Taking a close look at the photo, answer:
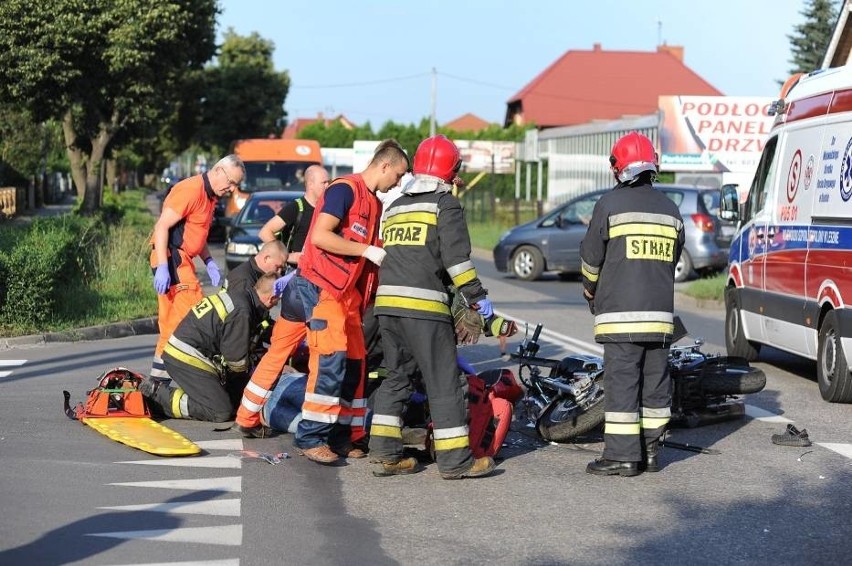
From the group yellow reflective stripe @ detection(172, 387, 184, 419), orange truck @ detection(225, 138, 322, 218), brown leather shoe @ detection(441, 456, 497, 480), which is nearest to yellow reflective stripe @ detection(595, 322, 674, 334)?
brown leather shoe @ detection(441, 456, 497, 480)

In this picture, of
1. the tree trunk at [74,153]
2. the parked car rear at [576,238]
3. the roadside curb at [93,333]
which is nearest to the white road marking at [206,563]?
the roadside curb at [93,333]

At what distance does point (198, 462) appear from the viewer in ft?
24.9

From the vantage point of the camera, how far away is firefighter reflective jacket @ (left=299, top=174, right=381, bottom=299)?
25.1ft

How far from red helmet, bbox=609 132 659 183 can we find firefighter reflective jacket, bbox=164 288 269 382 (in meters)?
2.78

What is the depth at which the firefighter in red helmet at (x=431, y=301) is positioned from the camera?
7.11 metres

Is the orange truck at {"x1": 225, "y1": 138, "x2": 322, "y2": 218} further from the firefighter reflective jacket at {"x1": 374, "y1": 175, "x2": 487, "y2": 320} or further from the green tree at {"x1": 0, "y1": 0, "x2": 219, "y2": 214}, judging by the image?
the firefighter reflective jacket at {"x1": 374, "y1": 175, "x2": 487, "y2": 320}

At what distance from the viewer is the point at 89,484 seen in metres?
6.99

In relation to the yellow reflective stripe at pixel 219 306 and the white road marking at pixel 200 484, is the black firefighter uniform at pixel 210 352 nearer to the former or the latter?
the yellow reflective stripe at pixel 219 306

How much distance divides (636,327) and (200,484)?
2.61 m

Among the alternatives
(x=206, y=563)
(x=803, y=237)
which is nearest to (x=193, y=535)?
(x=206, y=563)

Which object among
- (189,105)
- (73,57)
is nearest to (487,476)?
(73,57)

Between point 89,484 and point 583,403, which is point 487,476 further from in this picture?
point 89,484

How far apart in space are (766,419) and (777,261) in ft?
7.41

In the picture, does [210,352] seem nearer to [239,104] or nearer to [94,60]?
[94,60]
